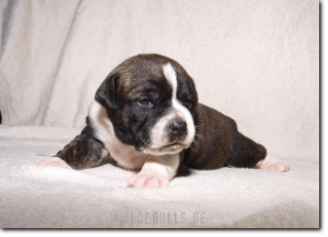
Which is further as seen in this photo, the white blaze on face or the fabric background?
the fabric background

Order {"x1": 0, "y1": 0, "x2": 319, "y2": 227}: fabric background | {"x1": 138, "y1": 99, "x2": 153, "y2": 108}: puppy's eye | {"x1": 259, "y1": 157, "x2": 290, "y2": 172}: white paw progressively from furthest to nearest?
{"x1": 0, "y1": 0, "x2": 319, "y2": 227}: fabric background < {"x1": 259, "y1": 157, "x2": 290, "y2": 172}: white paw < {"x1": 138, "y1": 99, "x2": 153, "y2": 108}: puppy's eye

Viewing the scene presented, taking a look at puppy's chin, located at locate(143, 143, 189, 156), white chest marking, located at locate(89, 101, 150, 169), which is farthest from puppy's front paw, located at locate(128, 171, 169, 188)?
white chest marking, located at locate(89, 101, 150, 169)

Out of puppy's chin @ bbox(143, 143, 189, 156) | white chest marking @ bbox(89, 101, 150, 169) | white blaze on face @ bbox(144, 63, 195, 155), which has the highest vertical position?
white blaze on face @ bbox(144, 63, 195, 155)

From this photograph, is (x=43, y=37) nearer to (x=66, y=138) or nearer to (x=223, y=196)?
(x=66, y=138)

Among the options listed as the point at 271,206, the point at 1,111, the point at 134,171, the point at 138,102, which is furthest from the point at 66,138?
the point at 271,206

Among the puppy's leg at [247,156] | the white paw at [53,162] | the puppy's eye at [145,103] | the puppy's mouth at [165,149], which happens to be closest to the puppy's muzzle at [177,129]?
the puppy's mouth at [165,149]

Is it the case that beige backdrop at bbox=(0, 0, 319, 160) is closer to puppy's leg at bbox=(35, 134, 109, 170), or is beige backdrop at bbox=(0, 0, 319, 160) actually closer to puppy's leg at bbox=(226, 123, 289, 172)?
puppy's leg at bbox=(226, 123, 289, 172)
